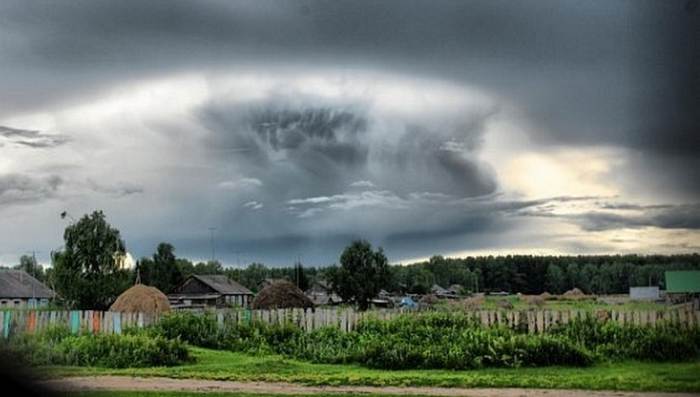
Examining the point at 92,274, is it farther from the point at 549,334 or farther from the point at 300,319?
the point at 549,334

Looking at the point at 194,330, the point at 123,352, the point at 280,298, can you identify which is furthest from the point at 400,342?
the point at 280,298

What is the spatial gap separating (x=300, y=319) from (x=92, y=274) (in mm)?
24901

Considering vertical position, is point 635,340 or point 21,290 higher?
point 21,290

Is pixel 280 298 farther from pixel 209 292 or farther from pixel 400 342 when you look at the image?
pixel 209 292

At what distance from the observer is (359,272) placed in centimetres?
4431

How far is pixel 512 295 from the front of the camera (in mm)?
57625

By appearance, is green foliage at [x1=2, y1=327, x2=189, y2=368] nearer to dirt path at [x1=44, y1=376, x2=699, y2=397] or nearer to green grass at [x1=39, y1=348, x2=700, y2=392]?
green grass at [x1=39, y1=348, x2=700, y2=392]

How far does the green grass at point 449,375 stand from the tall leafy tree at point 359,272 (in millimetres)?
26489

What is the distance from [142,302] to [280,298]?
208 inches

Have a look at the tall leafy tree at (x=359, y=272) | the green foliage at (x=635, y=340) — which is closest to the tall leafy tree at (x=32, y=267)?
the tall leafy tree at (x=359, y=272)

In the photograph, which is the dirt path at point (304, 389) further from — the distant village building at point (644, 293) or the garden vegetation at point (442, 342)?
the distant village building at point (644, 293)

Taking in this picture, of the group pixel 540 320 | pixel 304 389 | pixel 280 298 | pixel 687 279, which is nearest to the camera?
pixel 687 279

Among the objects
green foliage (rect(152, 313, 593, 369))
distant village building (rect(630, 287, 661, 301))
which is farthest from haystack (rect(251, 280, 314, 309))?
distant village building (rect(630, 287, 661, 301))

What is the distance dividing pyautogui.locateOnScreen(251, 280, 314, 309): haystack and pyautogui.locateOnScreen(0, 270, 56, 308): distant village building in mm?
27030
